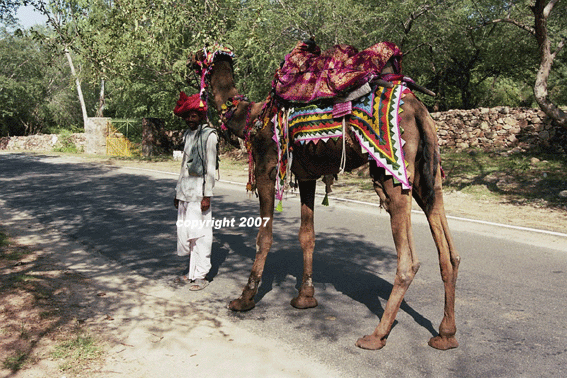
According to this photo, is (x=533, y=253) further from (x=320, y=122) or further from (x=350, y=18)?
(x=350, y=18)

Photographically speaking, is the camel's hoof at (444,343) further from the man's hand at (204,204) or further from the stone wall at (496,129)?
the stone wall at (496,129)

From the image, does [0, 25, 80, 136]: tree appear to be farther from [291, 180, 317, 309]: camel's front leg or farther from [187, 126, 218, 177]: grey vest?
[291, 180, 317, 309]: camel's front leg

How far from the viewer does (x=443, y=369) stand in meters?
3.81

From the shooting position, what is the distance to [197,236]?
5.81m

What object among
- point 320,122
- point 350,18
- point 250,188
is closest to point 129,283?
point 250,188

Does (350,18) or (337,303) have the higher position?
(350,18)

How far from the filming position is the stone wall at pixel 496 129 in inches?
697

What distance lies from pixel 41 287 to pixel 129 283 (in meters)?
0.93

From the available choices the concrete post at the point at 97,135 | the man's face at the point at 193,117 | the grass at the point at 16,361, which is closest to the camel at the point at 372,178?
the man's face at the point at 193,117

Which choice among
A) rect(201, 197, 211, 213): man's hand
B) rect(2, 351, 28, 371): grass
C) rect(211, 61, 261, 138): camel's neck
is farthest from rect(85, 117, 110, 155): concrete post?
rect(2, 351, 28, 371): grass

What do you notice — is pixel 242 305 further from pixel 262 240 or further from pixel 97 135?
pixel 97 135

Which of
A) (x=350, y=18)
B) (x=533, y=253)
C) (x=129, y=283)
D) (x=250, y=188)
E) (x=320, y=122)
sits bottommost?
(x=129, y=283)

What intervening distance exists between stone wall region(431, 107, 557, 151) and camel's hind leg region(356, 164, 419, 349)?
15.3 meters

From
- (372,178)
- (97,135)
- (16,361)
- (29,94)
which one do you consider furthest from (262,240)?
(29,94)
